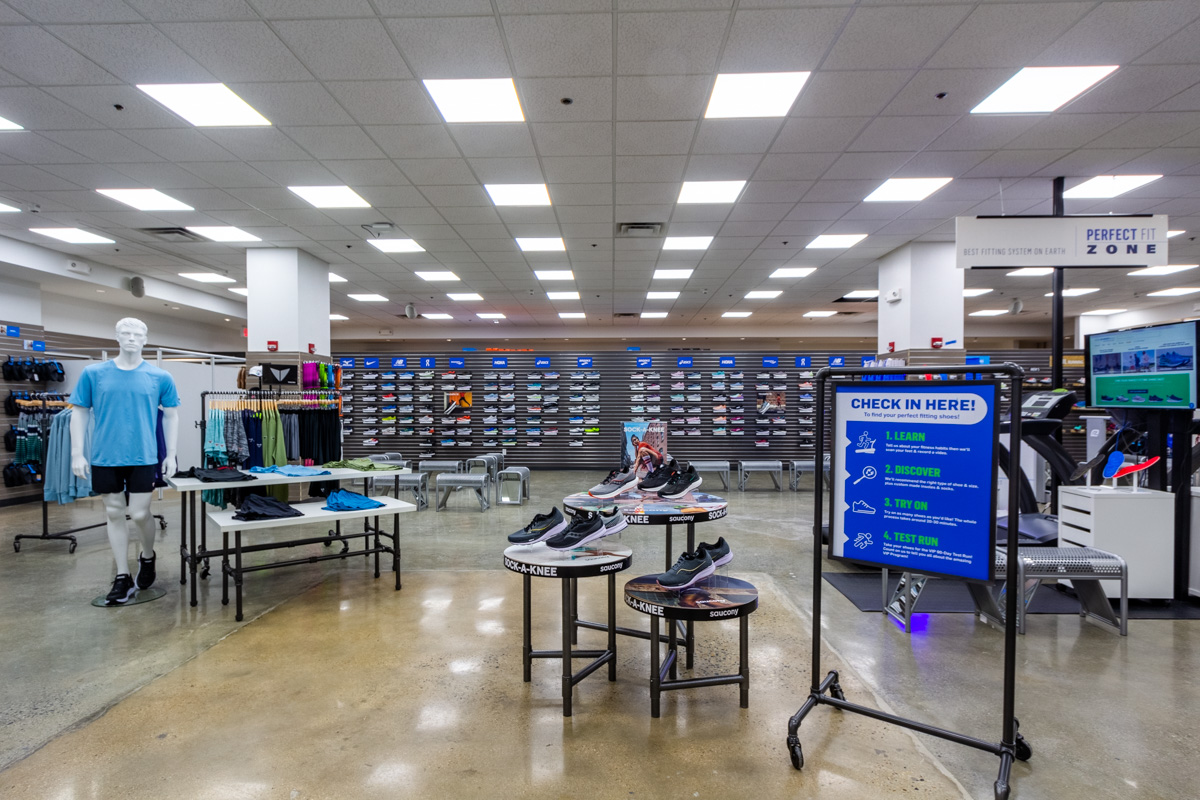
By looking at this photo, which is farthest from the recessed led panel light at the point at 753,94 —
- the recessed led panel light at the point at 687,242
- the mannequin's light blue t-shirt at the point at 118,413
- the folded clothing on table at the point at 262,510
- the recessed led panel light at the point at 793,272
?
the recessed led panel light at the point at 793,272

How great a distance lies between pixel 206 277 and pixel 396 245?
4638 millimetres

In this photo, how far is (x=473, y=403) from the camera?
1273cm

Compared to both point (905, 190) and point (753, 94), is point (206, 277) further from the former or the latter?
point (905, 190)

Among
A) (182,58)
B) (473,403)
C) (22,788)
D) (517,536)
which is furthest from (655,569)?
(473,403)

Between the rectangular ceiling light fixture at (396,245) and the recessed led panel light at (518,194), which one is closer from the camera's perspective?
the recessed led panel light at (518,194)

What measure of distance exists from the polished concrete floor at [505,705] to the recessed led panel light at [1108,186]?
14.5ft

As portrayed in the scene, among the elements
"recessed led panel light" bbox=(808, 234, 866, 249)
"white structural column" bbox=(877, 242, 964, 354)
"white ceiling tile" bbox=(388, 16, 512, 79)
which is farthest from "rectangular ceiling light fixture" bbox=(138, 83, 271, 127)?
"white structural column" bbox=(877, 242, 964, 354)

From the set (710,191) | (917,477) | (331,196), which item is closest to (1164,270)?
(710,191)

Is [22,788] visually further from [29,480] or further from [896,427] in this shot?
[29,480]

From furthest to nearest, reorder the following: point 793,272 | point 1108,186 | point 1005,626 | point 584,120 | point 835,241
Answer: point 793,272 < point 835,241 < point 1108,186 < point 584,120 < point 1005,626

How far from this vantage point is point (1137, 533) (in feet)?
13.3

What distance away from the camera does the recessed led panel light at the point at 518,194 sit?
5.94m

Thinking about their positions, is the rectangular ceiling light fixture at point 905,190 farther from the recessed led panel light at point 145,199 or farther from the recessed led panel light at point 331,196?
the recessed led panel light at point 145,199

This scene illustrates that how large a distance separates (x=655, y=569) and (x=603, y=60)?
3948mm
